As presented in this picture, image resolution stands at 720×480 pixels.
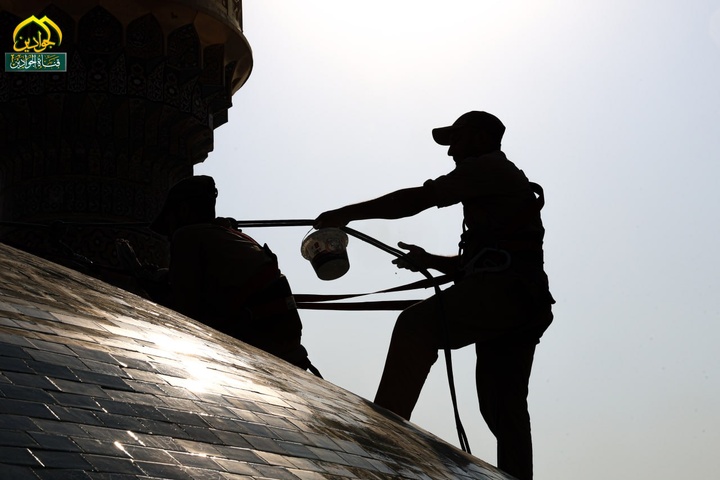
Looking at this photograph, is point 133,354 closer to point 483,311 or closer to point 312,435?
point 312,435

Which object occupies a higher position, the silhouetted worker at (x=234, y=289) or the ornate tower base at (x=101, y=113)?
→ the ornate tower base at (x=101, y=113)

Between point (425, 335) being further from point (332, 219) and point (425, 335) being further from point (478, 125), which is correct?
point (478, 125)

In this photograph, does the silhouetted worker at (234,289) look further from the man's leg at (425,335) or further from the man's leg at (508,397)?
the man's leg at (508,397)

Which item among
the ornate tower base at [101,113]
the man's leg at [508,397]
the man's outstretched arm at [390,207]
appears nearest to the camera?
the man's leg at [508,397]

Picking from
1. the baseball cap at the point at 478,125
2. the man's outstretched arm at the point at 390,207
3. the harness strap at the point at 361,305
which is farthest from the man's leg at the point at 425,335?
the harness strap at the point at 361,305

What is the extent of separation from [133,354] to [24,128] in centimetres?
1038

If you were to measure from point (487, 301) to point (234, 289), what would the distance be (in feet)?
3.46

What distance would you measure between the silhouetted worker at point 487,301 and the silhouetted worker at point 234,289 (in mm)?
345

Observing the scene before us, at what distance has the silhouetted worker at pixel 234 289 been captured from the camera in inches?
218

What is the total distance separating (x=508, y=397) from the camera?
5.34 metres

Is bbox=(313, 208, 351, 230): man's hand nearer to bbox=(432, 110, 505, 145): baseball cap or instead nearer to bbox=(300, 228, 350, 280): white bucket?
bbox=(300, 228, 350, 280): white bucket

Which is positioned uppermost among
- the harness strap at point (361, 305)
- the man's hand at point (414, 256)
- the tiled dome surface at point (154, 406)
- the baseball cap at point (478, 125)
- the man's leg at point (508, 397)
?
the baseball cap at point (478, 125)

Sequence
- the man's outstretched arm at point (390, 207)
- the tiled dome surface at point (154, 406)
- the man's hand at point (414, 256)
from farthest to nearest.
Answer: the man's hand at point (414, 256) → the man's outstretched arm at point (390, 207) → the tiled dome surface at point (154, 406)

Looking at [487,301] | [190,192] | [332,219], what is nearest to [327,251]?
[332,219]
